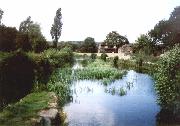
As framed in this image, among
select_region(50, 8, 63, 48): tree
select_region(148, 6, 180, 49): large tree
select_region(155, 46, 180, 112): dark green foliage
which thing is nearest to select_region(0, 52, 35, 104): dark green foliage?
select_region(155, 46, 180, 112): dark green foliage

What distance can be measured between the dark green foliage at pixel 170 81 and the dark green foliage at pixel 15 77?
7.96 meters

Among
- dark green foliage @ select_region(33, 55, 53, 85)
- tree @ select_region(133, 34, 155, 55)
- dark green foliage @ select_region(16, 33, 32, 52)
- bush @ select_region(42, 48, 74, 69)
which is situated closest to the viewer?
dark green foliage @ select_region(33, 55, 53, 85)

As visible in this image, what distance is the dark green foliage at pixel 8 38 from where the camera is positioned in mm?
50719

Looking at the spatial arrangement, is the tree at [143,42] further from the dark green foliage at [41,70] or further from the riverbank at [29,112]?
the riverbank at [29,112]

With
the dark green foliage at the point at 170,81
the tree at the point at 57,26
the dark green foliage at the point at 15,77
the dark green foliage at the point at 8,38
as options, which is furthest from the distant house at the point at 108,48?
the dark green foliage at the point at 170,81

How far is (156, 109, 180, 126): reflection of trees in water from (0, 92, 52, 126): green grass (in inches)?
260

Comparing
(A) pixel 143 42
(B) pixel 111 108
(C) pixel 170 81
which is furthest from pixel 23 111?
(A) pixel 143 42

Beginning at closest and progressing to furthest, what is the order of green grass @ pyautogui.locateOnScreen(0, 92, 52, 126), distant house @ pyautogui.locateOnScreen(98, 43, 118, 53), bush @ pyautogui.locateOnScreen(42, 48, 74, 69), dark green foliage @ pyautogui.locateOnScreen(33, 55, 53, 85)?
1. green grass @ pyautogui.locateOnScreen(0, 92, 52, 126)
2. dark green foliage @ pyautogui.locateOnScreen(33, 55, 53, 85)
3. bush @ pyautogui.locateOnScreen(42, 48, 74, 69)
4. distant house @ pyautogui.locateOnScreen(98, 43, 118, 53)

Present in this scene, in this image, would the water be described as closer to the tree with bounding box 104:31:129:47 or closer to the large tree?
the large tree

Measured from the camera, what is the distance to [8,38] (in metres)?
53.7

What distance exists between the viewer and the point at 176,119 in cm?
1897

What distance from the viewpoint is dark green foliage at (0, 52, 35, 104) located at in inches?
650

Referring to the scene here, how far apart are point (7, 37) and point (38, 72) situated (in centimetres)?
3123

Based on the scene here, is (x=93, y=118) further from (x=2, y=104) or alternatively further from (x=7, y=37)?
(x=7, y=37)
